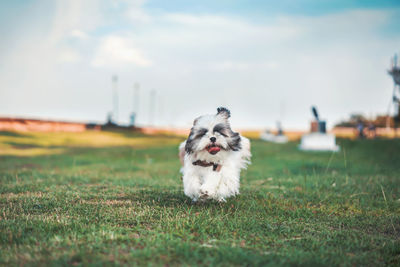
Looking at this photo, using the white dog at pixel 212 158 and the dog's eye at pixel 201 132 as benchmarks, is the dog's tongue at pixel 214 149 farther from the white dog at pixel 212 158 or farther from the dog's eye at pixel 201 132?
the dog's eye at pixel 201 132

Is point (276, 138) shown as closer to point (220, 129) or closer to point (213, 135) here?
point (220, 129)

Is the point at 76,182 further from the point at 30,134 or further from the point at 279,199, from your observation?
the point at 30,134

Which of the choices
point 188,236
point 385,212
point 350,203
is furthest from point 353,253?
point 350,203

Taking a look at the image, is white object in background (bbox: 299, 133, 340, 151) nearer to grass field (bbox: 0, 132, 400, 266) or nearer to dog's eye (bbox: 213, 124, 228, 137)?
grass field (bbox: 0, 132, 400, 266)

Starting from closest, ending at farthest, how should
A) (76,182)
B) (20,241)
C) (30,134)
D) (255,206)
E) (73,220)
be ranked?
(20,241), (73,220), (255,206), (76,182), (30,134)

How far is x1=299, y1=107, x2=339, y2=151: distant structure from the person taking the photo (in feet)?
75.9

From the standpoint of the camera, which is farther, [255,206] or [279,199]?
[279,199]

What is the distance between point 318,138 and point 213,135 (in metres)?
19.7

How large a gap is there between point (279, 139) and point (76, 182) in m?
34.8

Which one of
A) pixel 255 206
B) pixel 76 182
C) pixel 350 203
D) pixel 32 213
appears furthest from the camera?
pixel 76 182

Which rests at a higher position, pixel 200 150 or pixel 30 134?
pixel 200 150

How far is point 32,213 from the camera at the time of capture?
501cm

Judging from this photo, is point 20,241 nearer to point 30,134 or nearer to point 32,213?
point 32,213

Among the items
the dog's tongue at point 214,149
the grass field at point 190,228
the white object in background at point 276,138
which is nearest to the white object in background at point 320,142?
the white object in background at point 276,138
